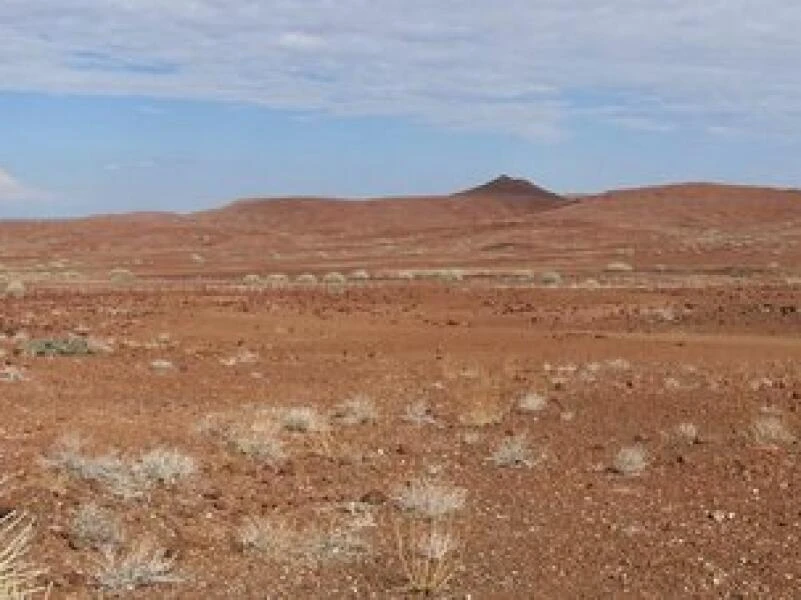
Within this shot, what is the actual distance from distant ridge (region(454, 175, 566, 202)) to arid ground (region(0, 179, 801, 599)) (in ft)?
237

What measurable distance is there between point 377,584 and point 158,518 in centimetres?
202

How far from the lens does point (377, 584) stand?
7.86 meters

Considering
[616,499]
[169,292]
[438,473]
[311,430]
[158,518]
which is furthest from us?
[169,292]

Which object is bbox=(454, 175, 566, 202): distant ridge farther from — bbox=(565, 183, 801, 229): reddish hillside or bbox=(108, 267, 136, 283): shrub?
bbox=(108, 267, 136, 283): shrub

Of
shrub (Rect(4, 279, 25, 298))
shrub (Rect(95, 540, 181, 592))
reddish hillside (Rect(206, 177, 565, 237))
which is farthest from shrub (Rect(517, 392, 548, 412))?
reddish hillside (Rect(206, 177, 565, 237))

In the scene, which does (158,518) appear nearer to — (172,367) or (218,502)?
(218,502)

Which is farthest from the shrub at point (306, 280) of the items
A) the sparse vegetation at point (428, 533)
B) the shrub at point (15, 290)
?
the sparse vegetation at point (428, 533)

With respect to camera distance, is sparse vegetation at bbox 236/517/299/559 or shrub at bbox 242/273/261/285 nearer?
sparse vegetation at bbox 236/517/299/559

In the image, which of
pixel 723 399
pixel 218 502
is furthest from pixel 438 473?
pixel 723 399

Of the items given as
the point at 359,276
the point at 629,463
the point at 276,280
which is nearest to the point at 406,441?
the point at 629,463

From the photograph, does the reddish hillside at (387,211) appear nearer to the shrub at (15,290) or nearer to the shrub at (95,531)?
the shrub at (15,290)

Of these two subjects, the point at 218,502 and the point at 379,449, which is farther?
the point at 379,449

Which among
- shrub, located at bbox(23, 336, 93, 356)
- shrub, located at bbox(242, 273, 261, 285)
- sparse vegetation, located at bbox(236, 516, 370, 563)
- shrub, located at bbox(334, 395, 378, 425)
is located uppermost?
shrub, located at bbox(242, 273, 261, 285)

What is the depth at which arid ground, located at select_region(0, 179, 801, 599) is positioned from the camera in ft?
26.7
